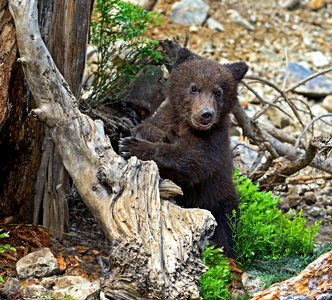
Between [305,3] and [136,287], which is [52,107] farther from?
[305,3]

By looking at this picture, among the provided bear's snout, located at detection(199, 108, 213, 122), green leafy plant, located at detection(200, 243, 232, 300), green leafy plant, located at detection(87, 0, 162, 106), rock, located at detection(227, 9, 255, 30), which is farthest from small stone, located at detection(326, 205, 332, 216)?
rock, located at detection(227, 9, 255, 30)

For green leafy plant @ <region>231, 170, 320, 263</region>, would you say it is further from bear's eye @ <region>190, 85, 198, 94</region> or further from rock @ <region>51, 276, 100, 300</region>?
rock @ <region>51, 276, 100, 300</region>

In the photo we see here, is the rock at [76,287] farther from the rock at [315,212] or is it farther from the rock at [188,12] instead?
the rock at [188,12]

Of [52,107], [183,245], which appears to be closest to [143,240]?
[183,245]

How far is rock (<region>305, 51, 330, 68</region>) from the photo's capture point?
11.6m

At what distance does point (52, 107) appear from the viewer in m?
3.50

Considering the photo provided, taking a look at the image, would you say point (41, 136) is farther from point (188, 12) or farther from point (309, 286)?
point (188, 12)

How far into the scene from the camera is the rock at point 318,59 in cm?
1161

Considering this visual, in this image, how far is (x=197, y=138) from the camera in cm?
454

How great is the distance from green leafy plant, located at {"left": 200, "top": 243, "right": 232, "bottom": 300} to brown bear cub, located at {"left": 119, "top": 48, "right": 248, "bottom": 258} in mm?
484

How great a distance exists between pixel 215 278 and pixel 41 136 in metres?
1.96

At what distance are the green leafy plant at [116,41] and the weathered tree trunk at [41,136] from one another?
3.24ft

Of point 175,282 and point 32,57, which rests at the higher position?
point 32,57

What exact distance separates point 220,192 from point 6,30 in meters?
2.60
